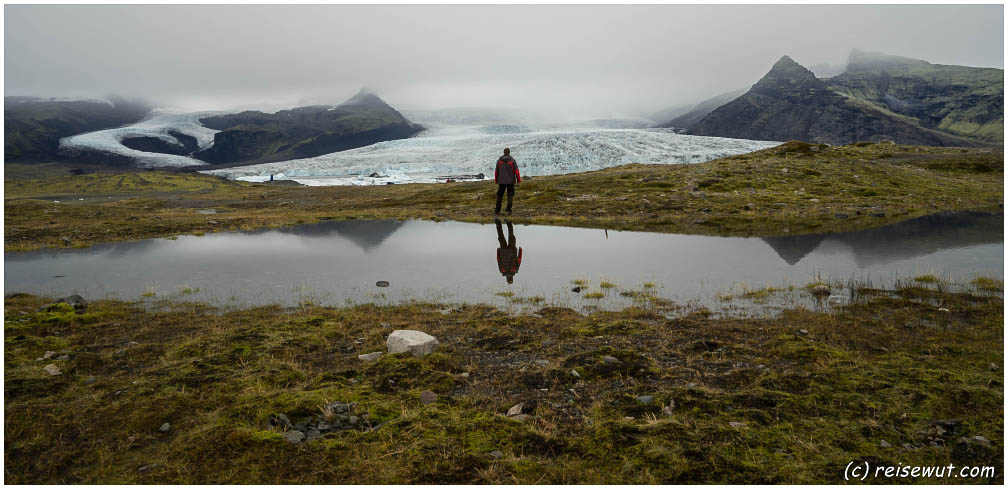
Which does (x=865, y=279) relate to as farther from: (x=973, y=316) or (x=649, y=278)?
(x=649, y=278)

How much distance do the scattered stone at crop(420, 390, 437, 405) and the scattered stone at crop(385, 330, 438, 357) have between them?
1.29 m

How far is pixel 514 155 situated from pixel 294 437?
270ft

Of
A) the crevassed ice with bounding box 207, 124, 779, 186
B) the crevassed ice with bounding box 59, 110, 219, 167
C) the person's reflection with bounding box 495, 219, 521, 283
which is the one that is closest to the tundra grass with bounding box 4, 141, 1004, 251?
the person's reflection with bounding box 495, 219, 521, 283

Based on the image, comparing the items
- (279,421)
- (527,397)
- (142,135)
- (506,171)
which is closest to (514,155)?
(506,171)

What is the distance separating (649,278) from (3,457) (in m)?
11.5

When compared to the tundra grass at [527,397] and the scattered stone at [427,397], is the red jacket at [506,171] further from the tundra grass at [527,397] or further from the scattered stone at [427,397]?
the scattered stone at [427,397]

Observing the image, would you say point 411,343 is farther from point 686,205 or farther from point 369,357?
point 686,205


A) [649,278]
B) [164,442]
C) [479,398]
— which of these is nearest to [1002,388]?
[479,398]

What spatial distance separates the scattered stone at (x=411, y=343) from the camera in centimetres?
765

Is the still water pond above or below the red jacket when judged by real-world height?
below

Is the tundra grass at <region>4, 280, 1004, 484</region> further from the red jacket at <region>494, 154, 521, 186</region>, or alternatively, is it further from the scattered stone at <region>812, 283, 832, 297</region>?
the red jacket at <region>494, 154, 521, 186</region>

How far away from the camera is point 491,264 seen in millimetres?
14891

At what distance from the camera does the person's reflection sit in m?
13.8

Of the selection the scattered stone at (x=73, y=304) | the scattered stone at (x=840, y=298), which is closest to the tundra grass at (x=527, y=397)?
the scattered stone at (x=840, y=298)
